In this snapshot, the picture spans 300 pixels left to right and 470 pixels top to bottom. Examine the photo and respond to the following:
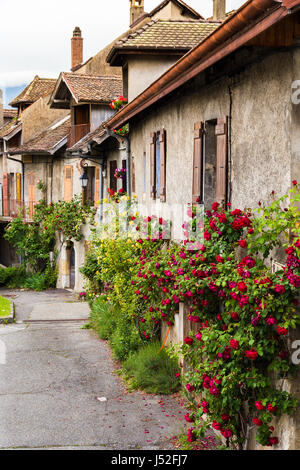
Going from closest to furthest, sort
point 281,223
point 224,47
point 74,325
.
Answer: point 281,223, point 224,47, point 74,325

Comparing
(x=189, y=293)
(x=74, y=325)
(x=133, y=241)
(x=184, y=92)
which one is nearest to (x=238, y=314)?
(x=189, y=293)

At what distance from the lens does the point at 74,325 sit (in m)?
16.1

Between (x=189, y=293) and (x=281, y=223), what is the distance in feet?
6.13

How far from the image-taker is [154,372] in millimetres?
10133

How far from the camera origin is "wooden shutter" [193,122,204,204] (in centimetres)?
888

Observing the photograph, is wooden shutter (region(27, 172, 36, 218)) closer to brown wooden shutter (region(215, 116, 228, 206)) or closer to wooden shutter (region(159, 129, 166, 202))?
wooden shutter (region(159, 129, 166, 202))

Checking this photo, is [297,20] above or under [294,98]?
above

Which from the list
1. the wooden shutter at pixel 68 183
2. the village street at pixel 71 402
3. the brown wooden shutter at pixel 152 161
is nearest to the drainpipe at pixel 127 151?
the brown wooden shutter at pixel 152 161

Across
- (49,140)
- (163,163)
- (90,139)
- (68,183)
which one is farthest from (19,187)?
(163,163)

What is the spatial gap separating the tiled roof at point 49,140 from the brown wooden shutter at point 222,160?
18.0 meters

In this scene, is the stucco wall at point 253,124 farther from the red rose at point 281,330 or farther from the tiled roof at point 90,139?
the tiled roof at point 90,139

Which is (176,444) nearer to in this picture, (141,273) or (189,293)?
(189,293)

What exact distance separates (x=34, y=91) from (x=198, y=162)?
24.8m

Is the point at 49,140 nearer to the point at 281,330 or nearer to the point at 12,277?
the point at 12,277
